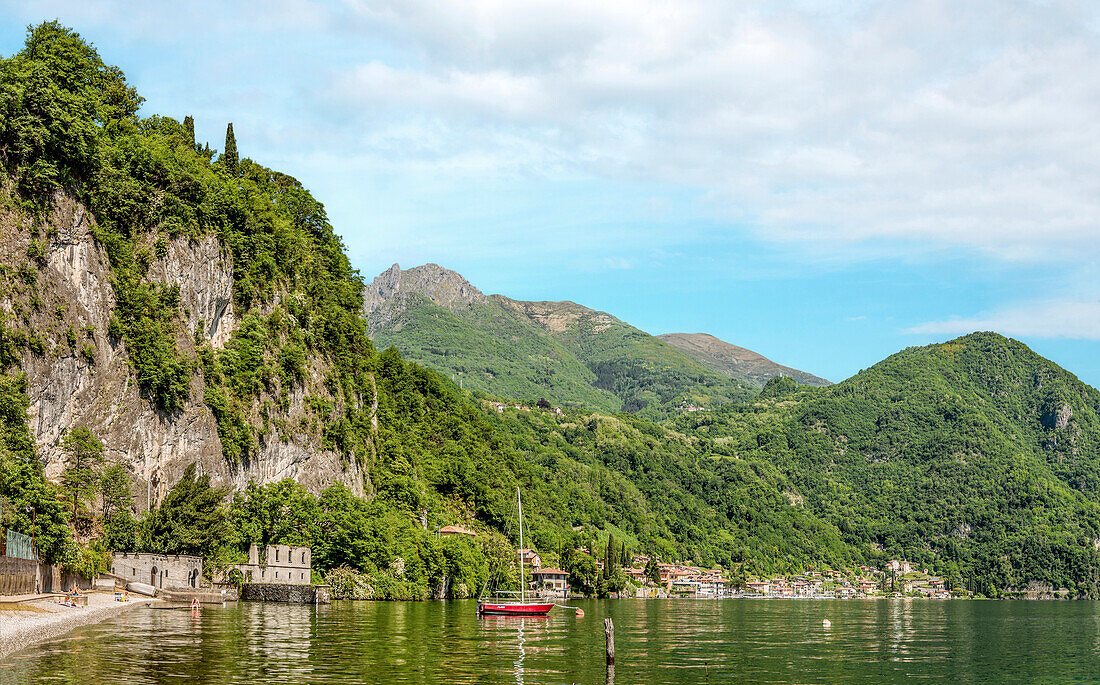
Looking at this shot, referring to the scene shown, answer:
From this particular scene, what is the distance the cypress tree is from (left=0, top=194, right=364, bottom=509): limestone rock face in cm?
2396

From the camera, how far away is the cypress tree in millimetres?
126438

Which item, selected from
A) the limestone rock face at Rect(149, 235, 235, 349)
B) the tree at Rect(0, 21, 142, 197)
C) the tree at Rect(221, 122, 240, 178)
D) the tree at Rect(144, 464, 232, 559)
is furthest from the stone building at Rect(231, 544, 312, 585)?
the tree at Rect(221, 122, 240, 178)

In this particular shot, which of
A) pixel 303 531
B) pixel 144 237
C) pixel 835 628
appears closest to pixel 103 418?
pixel 144 237

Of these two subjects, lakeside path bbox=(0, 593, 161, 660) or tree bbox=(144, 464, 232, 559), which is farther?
tree bbox=(144, 464, 232, 559)

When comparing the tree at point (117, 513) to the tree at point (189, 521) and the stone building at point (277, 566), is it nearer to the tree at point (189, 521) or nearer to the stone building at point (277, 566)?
the tree at point (189, 521)

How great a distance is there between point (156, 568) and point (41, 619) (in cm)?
3388

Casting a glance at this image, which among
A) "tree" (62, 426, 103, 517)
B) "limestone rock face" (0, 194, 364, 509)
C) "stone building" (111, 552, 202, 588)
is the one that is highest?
"limestone rock face" (0, 194, 364, 509)

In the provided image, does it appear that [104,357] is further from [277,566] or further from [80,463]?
[277,566]

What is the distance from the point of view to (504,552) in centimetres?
14275

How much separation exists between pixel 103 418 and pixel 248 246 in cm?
3252

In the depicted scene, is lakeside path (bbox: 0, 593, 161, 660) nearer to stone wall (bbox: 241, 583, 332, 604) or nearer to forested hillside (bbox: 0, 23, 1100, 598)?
forested hillside (bbox: 0, 23, 1100, 598)

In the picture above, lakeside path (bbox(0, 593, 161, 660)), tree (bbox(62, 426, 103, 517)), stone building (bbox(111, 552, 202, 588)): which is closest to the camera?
lakeside path (bbox(0, 593, 161, 660))

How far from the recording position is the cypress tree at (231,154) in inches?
4978

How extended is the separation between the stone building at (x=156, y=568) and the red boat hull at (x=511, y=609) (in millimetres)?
26181
